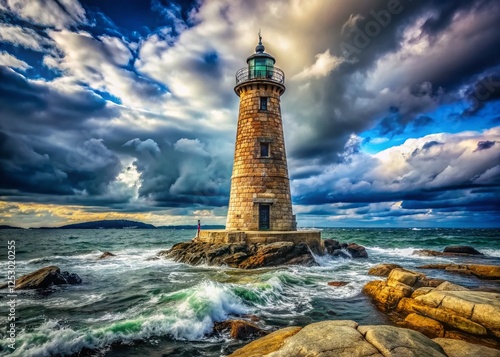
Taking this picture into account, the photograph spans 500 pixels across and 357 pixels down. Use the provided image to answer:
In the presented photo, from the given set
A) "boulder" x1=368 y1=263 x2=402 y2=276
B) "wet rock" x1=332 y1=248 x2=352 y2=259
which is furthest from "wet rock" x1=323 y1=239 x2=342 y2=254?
"boulder" x1=368 y1=263 x2=402 y2=276

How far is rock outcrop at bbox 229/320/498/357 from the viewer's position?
3.55 meters

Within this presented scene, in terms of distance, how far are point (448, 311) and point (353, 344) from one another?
372 centimetres

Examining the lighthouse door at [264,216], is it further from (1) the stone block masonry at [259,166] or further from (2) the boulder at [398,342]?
(2) the boulder at [398,342]

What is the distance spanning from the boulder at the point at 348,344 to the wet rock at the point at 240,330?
1738mm

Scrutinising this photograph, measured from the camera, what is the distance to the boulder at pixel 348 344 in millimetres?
3549

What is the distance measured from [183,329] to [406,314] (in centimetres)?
536

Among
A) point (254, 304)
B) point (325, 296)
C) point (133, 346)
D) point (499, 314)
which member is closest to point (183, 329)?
point (133, 346)

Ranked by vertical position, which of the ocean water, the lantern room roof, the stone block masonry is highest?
the lantern room roof

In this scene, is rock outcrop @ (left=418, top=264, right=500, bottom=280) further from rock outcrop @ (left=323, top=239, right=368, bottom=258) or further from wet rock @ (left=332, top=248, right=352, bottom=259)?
rock outcrop @ (left=323, top=239, right=368, bottom=258)

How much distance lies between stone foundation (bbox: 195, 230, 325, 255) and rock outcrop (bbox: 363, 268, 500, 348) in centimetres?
781

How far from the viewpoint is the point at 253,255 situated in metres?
14.8

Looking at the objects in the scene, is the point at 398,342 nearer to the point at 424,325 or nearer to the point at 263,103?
the point at 424,325

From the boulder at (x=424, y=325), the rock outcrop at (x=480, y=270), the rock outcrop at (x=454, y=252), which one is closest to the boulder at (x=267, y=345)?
the boulder at (x=424, y=325)

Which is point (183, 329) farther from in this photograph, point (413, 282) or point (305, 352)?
point (413, 282)
